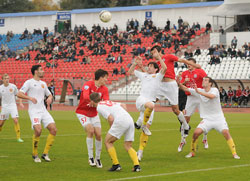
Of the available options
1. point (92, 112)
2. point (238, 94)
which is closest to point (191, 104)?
point (92, 112)

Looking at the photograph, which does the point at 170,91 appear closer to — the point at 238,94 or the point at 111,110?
the point at 111,110

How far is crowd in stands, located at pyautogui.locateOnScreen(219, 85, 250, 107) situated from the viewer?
38.7 metres

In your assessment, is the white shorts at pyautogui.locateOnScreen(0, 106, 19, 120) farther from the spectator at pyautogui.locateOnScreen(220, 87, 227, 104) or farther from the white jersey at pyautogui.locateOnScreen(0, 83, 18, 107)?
the spectator at pyautogui.locateOnScreen(220, 87, 227, 104)

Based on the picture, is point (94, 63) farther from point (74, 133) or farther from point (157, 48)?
point (157, 48)

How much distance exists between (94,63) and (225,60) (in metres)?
14.6

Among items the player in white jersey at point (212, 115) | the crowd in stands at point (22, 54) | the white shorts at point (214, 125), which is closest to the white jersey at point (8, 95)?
the player in white jersey at point (212, 115)

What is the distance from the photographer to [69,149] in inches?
627

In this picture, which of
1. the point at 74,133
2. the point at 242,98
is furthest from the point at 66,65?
the point at 74,133

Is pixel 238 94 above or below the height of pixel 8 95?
below

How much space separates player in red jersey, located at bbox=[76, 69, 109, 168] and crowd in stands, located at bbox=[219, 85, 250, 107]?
2742 cm

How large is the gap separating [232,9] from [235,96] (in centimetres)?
1476

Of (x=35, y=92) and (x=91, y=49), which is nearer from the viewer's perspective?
(x=35, y=92)

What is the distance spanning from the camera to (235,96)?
3950 cm

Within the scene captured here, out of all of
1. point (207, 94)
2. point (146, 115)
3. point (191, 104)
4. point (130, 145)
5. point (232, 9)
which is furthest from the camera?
point (232, 9)
